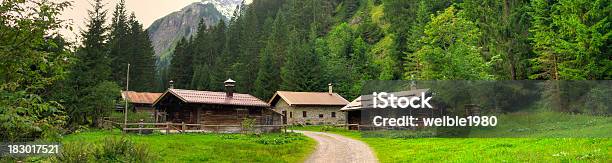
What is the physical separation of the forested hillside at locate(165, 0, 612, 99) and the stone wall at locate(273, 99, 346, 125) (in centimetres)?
973

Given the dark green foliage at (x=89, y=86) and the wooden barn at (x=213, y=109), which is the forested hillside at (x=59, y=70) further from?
the wooden barn at (x=213, y=109)

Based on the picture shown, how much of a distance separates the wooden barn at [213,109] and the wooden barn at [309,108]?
1235 cm

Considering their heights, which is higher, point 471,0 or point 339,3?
point 339,3

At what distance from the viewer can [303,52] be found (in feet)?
235

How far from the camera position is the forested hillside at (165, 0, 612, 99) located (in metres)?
37.0

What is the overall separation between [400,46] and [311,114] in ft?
76.2

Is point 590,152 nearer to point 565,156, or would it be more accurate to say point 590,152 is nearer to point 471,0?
point 565,156

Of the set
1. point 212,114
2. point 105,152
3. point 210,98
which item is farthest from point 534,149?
point 210,98

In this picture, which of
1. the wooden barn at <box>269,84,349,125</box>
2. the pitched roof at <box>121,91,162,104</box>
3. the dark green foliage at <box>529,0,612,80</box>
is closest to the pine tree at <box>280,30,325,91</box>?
the wooden barn at <box>269,84,349,125</box>

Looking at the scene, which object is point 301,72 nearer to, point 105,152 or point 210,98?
point 210,98

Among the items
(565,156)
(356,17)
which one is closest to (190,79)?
(356,17)

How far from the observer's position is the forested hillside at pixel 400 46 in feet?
121

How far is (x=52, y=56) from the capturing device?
877cm

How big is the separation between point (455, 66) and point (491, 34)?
13490 millimetres
